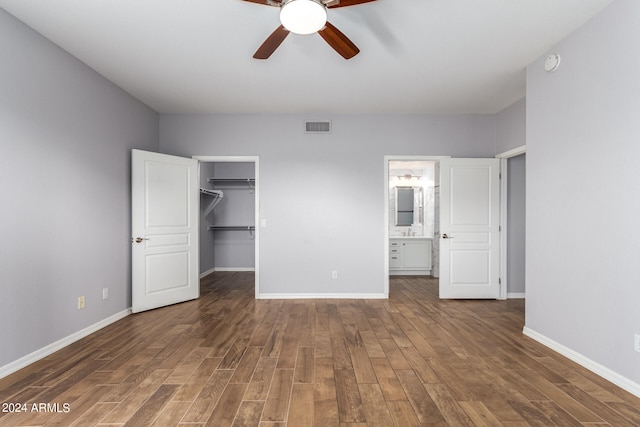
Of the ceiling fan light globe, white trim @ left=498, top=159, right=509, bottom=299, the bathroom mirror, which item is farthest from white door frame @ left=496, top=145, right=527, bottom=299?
the ceiling fan light globe

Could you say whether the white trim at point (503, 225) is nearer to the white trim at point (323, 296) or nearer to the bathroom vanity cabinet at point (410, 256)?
the white trim at point (323, 296)

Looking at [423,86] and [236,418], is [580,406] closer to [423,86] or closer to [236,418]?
[236,418]

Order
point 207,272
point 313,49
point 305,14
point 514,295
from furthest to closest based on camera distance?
point 207,272, point 514,295, point 313,49, point 305,14

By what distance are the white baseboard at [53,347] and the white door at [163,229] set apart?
0.44 m

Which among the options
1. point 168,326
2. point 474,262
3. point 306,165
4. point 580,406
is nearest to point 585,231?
point 580,406

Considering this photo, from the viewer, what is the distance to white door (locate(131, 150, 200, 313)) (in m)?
4.07

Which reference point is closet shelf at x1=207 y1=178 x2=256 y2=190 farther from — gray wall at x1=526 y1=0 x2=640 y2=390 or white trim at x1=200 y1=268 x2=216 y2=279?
gray wall at x1=526 y1=0 x2=640 y2=390

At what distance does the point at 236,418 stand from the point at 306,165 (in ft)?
11.5

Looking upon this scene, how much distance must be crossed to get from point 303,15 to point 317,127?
2.98 m

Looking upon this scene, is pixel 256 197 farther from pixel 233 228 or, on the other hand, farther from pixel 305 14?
pixel 305 14

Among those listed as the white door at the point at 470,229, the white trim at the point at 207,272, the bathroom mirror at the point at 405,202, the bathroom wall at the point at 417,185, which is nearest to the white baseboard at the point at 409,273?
the bathroom wall at the point at 417,185

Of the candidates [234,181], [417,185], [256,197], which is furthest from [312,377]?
[417,185]

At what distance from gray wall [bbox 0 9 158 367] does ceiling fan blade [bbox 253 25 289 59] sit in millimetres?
1942

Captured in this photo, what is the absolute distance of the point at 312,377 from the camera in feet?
7.89
